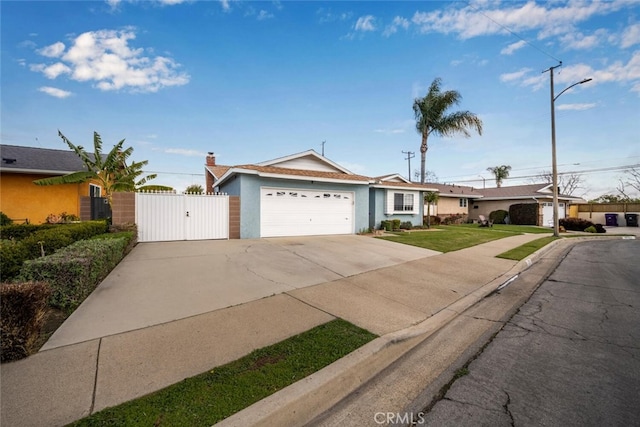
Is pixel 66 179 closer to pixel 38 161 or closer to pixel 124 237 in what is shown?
pixel 38 161

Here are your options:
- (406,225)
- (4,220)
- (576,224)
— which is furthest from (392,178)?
(4,220)

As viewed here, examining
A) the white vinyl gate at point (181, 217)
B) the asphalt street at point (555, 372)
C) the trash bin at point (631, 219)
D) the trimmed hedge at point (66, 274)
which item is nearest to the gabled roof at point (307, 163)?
the white vinyl gate at point (181, 217)

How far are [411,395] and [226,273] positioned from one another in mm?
5256

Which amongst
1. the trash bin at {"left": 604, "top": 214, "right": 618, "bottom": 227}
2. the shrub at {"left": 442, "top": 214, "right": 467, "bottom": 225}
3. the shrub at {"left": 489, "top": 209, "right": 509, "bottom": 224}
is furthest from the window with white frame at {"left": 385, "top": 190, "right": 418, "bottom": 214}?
the trash bin at {"left": 604, "top": 214, "right": 618, "bottom": 227}

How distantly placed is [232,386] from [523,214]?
3403 cm

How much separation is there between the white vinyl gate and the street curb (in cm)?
1038

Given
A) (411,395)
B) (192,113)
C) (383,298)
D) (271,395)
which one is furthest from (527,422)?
(192,113)

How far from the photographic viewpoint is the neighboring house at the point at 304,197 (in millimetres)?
13008

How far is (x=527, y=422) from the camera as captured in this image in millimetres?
2398

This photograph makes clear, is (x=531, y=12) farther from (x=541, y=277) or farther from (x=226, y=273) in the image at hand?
(x=226, y=273)

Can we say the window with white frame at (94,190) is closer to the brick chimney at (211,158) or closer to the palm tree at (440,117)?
the brick chimney at (211,158)

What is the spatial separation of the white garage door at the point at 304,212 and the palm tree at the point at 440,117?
12314 mm

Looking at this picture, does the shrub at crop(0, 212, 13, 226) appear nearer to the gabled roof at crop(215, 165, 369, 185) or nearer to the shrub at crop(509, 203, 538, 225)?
the gabled roof at crop(215, 165, 369, 185)

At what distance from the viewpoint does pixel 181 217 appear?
11.9m
